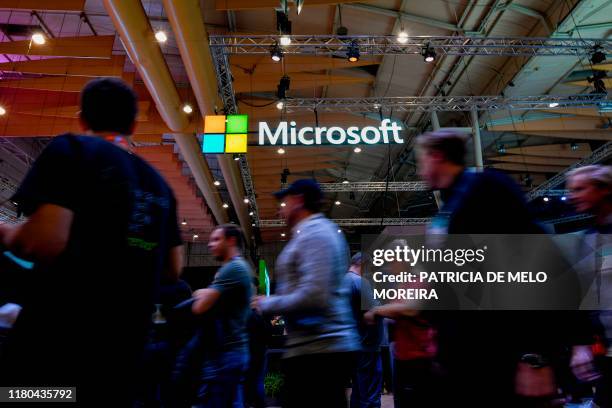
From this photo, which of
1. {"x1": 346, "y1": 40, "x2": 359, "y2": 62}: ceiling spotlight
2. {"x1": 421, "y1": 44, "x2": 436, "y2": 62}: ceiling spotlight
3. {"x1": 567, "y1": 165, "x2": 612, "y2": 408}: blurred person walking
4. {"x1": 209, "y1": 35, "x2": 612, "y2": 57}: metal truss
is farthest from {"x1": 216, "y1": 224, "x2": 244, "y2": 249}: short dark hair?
{"x1": 421, "y1": 44, "x2": 436, "y2": 62}: ceiling spotlight

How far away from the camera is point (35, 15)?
23.1 ft

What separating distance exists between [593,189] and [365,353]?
2.42 meters

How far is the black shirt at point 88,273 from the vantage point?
839 millimetres

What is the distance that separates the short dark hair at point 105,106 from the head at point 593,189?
237cm

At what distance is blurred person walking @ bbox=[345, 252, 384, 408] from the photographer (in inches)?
141

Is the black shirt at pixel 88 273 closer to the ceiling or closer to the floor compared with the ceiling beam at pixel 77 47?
closer to the floor

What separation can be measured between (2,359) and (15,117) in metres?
9.57

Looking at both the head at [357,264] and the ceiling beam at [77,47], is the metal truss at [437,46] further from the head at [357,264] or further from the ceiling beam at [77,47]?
the head at [357,264]

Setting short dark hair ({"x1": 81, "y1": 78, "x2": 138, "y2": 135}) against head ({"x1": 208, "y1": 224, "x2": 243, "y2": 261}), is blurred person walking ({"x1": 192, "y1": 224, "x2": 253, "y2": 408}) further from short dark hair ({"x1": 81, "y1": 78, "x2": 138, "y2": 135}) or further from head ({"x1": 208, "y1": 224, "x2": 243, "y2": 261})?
short dark hair ({"x1": 81, "y1": 78, "x2": 138, "y2": 135})

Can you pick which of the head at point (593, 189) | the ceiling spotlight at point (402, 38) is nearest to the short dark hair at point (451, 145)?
Result: the head at point (593, 189)

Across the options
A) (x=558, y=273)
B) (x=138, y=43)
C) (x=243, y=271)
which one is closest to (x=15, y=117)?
(x=138, y=43)

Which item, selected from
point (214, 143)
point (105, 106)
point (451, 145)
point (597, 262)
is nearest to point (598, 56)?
point (597, 262)

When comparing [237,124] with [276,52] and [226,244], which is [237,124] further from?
[226,244]

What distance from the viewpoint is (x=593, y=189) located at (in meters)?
2.19
